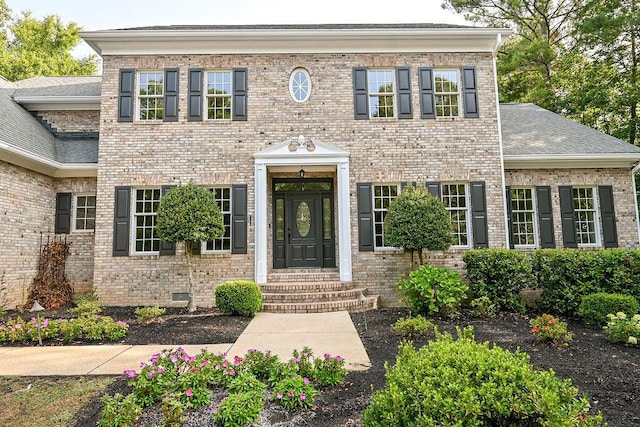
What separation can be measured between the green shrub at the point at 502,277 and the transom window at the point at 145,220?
24.9ft

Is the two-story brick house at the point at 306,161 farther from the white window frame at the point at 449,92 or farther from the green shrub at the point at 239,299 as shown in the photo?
the green shrub at the point at 239,299

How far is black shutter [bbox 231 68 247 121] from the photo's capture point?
9.37m

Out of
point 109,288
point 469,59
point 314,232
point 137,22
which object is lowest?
point 109,288

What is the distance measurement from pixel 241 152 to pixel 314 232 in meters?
2.82

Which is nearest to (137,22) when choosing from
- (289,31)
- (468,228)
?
(289,31)

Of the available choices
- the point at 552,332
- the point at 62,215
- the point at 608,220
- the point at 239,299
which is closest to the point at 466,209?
the point at 608,220

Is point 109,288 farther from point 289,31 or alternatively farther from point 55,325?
point 289,31

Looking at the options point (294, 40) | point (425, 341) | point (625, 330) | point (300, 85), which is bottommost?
point (425, 341)

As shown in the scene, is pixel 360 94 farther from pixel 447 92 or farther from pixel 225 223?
pixel 225 223

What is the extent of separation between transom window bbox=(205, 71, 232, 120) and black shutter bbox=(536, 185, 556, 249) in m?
8.39

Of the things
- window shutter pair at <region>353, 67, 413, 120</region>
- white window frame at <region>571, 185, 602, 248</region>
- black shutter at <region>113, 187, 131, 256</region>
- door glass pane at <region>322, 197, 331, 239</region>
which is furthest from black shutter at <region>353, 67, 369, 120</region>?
black shutter at <region>113, 187, 131, 256</region>

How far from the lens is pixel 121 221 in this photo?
9055 mm

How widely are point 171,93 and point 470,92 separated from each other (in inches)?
303

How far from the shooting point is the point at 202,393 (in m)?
3.34
